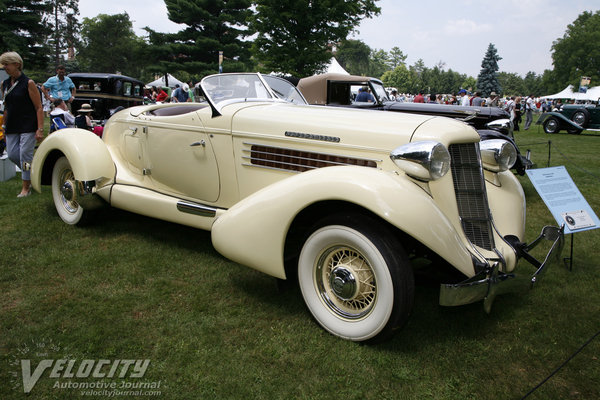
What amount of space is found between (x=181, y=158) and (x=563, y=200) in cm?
354

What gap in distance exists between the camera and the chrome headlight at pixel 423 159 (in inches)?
91.8

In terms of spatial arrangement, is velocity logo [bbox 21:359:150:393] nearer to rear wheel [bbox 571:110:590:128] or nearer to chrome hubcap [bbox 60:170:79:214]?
chrome hubcap [bbox 60:170:79:214]

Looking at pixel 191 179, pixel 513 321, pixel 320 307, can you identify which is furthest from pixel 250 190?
pixel 513 321

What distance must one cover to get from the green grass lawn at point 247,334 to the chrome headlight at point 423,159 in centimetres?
91

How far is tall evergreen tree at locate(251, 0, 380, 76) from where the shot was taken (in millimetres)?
23438

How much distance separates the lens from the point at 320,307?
2.58 m

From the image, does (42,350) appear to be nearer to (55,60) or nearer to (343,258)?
(343,258)

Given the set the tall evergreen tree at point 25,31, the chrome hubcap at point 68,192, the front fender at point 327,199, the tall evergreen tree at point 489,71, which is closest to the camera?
the front fender at point 327,199

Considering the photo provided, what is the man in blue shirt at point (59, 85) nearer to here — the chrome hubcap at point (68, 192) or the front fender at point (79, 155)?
the front fender at point (79, 155)

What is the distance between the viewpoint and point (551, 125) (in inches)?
688

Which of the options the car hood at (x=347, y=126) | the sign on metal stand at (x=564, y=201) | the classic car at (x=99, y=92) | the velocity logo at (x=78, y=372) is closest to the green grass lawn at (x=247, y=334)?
the velocity logo at (x=78, y=372)

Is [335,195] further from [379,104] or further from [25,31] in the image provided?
[25,31]

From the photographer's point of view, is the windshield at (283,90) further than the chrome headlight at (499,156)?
Yes

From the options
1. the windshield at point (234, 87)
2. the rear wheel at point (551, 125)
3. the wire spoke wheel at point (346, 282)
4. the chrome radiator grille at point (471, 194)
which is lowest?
the wire spoke wheel at point (346, 282)
